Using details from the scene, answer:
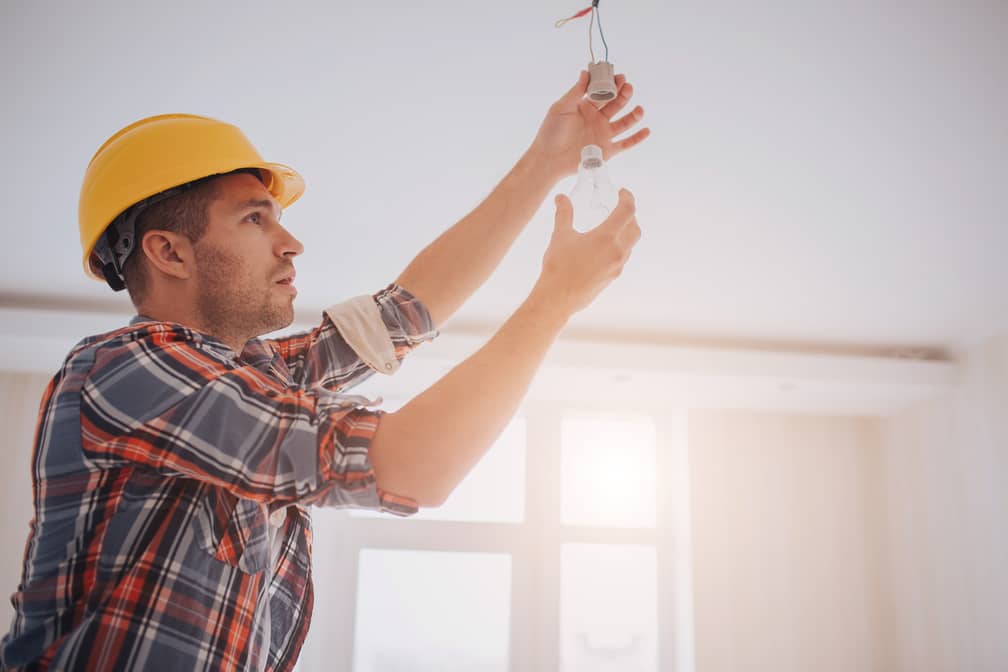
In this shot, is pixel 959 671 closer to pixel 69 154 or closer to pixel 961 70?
pixel 961 70

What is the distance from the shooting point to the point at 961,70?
2215mm

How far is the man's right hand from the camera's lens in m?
0.91

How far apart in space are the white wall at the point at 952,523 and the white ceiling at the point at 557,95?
69 centimetres

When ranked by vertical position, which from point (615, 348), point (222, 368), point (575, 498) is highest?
point (615, 348)

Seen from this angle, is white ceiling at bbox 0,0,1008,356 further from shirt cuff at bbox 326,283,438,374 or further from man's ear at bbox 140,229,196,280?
man's ear at bbox 140,229,196,280

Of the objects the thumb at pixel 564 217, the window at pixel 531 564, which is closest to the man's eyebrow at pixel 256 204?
the thumb at pixel 564 217

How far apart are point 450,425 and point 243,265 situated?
0.40 m

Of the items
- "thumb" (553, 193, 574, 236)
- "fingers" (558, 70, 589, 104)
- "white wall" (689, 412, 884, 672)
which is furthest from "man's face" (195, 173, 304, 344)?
"white wall" (689, 412, 884, 672)

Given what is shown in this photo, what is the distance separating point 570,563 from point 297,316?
1.84 meters

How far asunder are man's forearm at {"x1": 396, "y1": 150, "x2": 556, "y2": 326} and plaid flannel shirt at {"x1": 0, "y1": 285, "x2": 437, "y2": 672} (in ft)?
1.45

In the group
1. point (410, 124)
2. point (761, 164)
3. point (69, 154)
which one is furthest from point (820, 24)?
point (69, 154)

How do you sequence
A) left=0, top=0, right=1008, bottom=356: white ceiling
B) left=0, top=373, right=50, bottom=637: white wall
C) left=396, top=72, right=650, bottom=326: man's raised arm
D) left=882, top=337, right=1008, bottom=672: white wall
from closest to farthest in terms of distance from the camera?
left=396, top=72, right=650, bottom=326: man's raised arm, left=0, top=0, right=1008, bottom=356: white ceiling, left=882, top=337, right=1008, bottom=672: white wall, left=0, top=373, right=50, bottom=637: white wall

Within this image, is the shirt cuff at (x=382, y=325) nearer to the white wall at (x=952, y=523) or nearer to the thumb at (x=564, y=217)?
the thumb at (x=564, y=217)

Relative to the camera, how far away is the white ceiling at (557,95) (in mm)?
2061
